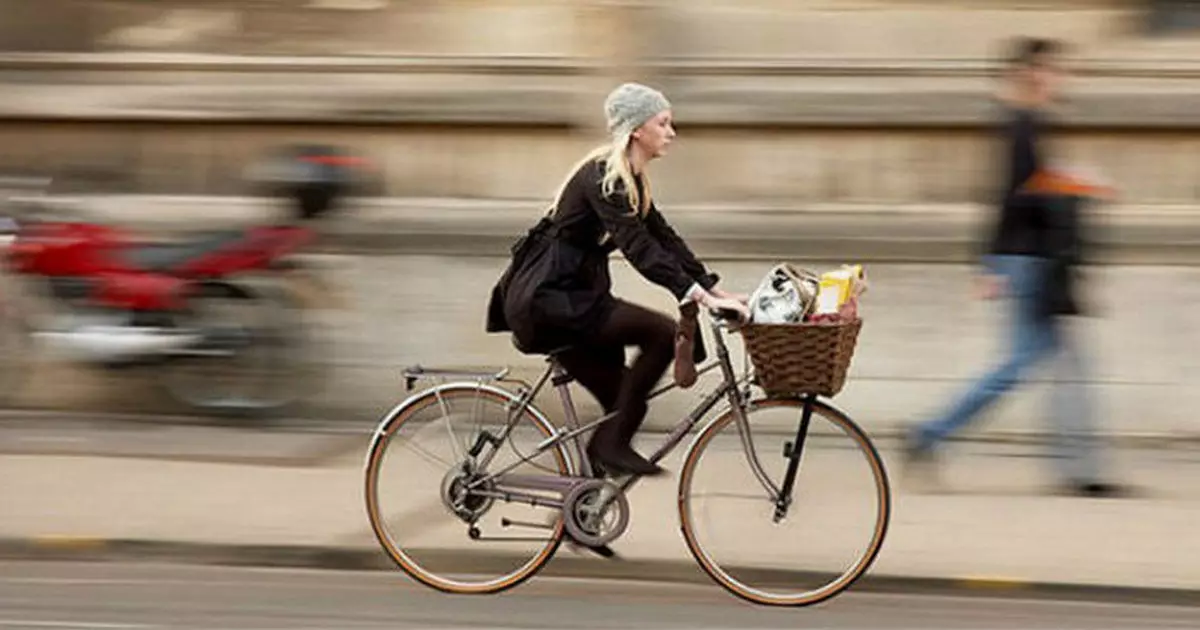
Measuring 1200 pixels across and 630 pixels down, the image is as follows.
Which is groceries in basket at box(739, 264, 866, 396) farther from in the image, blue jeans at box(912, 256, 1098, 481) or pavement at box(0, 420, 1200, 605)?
blue jeans at box(912, 256, 1098, 481)

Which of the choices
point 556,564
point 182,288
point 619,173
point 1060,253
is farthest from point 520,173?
point 619,173

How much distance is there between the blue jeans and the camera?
8.05 m

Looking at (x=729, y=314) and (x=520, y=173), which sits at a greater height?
(x=520, y=173)

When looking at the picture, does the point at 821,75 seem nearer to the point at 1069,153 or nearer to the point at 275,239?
the point at 1069,153

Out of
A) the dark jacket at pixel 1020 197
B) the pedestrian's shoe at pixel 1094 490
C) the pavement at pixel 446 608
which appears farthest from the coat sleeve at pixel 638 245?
the pedestrian's shoe at pixel 1094 490

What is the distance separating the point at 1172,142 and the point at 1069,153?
467 mm

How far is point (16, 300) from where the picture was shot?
382 inches

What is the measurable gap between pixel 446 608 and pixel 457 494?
0.36 metres

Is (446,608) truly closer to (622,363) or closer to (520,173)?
(622,363)

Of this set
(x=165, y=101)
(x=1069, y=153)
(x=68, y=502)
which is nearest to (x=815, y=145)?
→ (x=1069, y=153)

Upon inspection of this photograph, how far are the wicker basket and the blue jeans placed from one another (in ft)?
7.01

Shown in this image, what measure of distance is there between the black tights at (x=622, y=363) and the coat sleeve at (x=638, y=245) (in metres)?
0.23

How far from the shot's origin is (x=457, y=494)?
6562 millimetres

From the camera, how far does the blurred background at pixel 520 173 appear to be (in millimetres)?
9422
